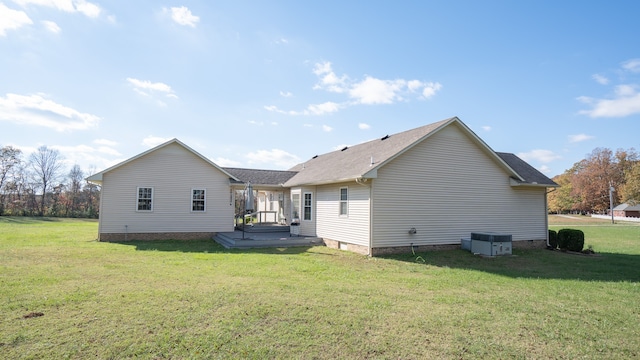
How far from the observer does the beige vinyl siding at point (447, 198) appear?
43.5ft

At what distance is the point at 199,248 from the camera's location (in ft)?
49.2

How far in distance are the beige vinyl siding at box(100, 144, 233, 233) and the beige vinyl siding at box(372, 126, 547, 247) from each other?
9.34 m

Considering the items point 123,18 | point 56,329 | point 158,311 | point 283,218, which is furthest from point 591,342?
point 283,218

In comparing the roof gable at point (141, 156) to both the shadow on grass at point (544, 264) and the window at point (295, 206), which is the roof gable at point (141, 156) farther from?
the shadow on grass at point (544, 264)

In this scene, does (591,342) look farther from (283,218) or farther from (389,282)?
(283,218)

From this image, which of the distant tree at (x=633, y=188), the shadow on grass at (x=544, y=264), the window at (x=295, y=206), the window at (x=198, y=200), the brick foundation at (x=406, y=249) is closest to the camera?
the shadow on grass at (x=544, y=264)

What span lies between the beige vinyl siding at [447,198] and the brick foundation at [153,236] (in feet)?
32.0

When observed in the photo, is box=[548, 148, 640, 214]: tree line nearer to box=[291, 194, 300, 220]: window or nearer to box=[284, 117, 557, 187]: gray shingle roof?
box=[284, 117, 557, 187]: gray shingle roof

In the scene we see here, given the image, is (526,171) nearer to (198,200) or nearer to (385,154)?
(385,154)

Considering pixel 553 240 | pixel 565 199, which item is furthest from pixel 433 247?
pixel 565 199

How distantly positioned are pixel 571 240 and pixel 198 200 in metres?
17.8

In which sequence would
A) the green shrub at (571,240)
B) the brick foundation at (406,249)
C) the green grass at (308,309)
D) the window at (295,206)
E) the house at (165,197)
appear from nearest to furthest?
the green grass at (308,309) < the brick foundation at (406,249) < the green shrub at (571,240) < the house at (165,197) < the window at (295,206)

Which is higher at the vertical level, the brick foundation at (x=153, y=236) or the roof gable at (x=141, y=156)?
the roof gable at (x=141, y=156)

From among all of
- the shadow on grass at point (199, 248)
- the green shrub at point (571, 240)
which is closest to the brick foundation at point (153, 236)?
the shadow on grass at point (199, 248)
